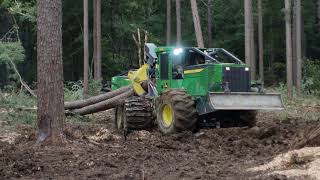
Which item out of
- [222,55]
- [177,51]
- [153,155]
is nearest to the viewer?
[153,155]

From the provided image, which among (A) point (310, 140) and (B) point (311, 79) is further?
(B) point (311, 79)

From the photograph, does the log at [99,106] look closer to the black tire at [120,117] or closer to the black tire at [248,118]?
the black tire at [120,117]

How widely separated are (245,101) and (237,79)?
65 centimetres

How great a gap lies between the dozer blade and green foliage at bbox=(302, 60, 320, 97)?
17.6 meters

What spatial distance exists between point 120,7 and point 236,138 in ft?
101

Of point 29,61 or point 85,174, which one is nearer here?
point 85,174

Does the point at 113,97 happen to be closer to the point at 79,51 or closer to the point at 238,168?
the point at 238,168

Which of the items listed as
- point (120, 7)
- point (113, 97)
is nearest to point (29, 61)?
point (120, 7)

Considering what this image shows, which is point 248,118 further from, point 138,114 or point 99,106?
point 99,106

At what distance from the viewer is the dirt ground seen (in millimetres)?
7863

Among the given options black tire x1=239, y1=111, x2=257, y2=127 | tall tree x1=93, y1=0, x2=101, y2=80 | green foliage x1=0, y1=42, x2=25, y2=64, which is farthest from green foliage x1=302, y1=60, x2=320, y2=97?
black tire x1=239, y1=111, x2=257, y2=127

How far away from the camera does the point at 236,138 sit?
1181cm

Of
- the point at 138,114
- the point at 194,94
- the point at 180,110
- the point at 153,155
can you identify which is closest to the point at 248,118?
the point at 194,94

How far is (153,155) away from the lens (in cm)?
961
